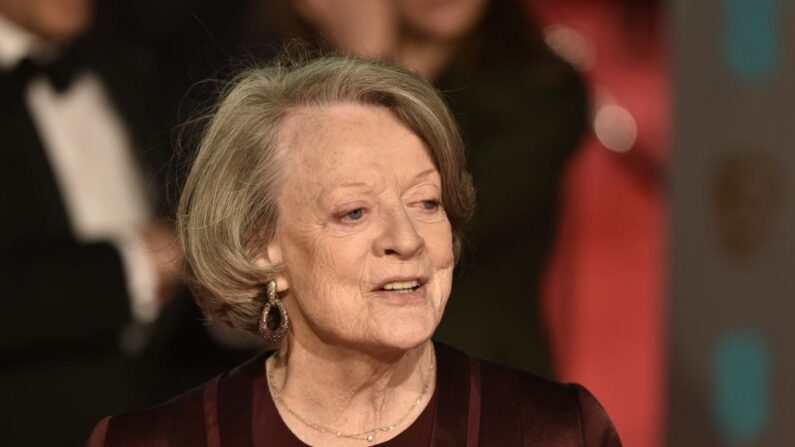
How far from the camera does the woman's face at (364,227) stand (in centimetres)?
234

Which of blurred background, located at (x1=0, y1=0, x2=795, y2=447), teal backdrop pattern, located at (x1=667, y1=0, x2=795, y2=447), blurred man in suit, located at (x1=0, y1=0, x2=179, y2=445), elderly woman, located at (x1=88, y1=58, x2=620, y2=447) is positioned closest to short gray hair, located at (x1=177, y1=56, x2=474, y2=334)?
elderly woman, located at (x1=88, y1=58, x2=620, y2=447)

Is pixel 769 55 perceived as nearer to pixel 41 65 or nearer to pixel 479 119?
pixel 479 119

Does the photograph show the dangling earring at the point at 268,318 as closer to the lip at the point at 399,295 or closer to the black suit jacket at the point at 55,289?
the lip at the point at 399,295

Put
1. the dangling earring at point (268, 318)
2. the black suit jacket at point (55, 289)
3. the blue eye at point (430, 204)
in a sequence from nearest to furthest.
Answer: the blue eye at point (430, 204) < the dangling earring at point (268, 318) < the black suit jacket at point (55, 289)

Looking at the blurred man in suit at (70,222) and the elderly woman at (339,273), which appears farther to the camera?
the blurred man in suit at (70,222)

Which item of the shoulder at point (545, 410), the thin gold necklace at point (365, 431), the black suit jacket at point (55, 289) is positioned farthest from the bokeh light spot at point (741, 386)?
the thin gold necklace at point (365, 431)

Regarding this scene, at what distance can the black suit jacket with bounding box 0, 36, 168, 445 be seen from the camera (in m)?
4.26

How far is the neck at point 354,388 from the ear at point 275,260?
12 cm

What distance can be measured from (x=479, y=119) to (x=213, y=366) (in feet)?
4.01

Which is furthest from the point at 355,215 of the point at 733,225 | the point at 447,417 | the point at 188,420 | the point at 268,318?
the point at 733,225

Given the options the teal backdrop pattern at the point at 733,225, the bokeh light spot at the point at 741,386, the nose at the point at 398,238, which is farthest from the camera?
the bokeh light spot at the point at 741,386

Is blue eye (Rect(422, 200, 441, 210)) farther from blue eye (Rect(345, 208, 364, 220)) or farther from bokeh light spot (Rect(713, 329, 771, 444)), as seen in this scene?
bokeh light spot (Rect(713, 329, 771, 444))

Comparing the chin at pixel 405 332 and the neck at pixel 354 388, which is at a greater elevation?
the chin at pixel 405 332

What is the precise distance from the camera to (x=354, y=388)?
8.20 feet
